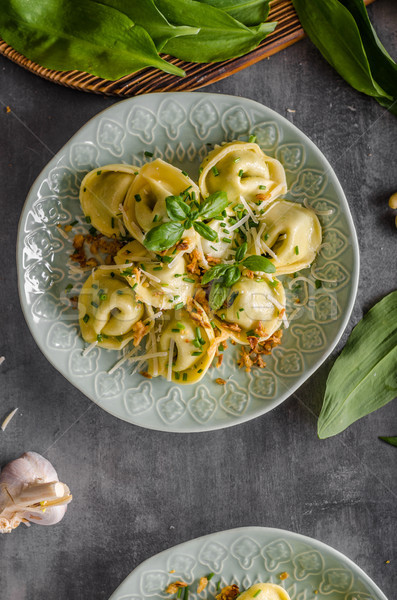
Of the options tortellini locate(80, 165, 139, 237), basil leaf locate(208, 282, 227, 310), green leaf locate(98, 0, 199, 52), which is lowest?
basil leaf locate(208, 282, 227, 310)

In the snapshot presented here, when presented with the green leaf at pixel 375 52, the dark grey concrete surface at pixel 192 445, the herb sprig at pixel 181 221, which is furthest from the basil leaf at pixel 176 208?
the green leaf at pixel 375 52

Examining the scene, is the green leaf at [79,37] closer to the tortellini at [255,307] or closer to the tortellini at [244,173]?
the tortellini at [244,173]

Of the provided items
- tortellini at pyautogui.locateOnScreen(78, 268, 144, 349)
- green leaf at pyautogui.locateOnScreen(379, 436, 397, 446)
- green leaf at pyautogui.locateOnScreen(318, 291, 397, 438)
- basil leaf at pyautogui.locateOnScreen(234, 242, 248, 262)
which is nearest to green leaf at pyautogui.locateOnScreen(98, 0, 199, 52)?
Result: basil leaf at pyautogui.locateOnScreen(234, 242, 248, 262)

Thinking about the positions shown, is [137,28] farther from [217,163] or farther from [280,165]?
[280,165]

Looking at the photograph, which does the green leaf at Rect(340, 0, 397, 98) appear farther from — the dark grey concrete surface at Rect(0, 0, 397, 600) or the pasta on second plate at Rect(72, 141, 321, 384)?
the pasta on second plate at Rect(72, 141, 321, 384)

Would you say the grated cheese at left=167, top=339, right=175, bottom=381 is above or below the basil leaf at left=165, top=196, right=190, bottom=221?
below

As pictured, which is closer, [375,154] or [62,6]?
[62,6]

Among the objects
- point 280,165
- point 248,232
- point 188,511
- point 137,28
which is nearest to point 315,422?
point 188,511

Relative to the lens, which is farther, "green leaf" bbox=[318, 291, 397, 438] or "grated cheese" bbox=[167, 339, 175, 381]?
"green leaf" bbox=[318, 291, 397, 438]
